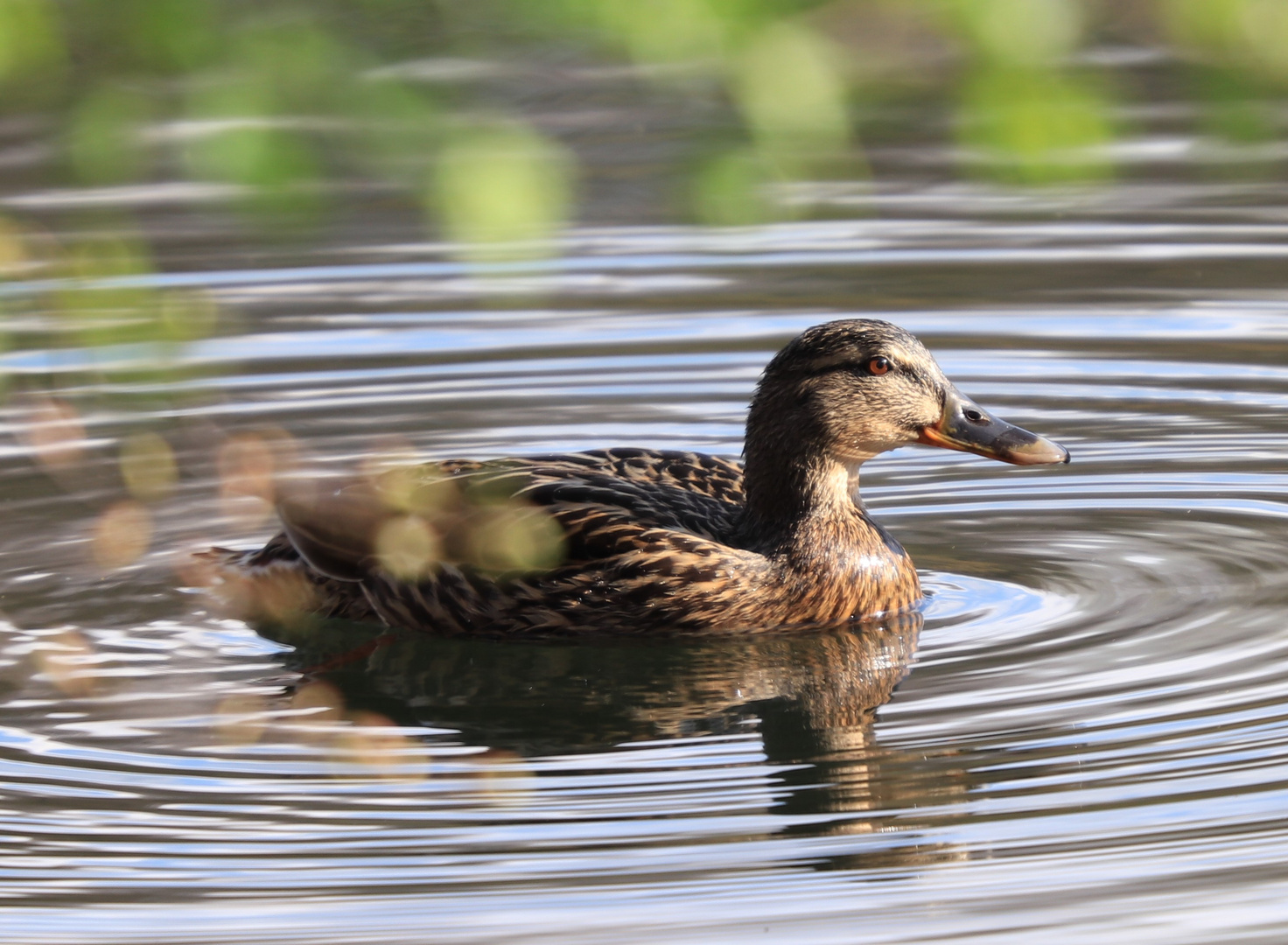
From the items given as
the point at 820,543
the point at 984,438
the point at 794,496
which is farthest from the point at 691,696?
the point at 984,438

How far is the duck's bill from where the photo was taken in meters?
7.33

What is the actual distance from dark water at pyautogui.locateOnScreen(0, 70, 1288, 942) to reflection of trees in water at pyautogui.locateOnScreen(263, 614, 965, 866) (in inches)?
0.8

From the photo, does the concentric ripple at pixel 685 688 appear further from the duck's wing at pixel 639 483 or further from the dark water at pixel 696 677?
the duck's wing at pixel 639 483

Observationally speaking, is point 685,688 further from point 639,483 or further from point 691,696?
point 639,483

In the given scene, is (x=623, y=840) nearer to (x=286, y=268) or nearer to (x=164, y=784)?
(x=164, y=784)

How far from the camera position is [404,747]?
624cm

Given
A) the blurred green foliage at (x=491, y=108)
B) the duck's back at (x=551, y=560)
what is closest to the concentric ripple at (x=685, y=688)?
the duck's back at (x=551, y=560)

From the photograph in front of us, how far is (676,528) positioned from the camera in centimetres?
738

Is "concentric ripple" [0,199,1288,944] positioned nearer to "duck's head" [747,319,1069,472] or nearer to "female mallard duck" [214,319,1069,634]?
"female mallard duck" [214,319,1069,634]

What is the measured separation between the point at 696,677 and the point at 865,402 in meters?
1.32

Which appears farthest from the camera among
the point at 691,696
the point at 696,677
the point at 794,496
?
the point at 794,496

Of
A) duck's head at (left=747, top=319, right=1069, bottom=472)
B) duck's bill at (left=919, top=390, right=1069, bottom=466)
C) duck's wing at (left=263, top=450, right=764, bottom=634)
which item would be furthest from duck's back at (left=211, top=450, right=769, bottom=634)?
duck's bill at (left=919, top=390, right=1069, bottom=466)

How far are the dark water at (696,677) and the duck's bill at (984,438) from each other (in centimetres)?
54

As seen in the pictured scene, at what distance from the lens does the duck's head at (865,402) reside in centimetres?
747
